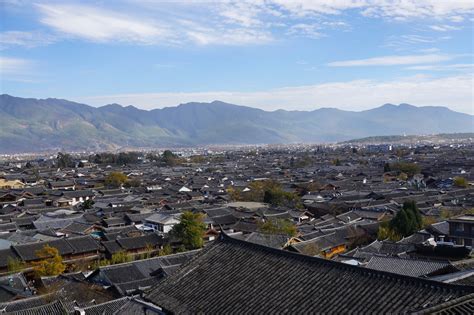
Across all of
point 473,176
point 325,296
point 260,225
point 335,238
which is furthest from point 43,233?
point 473,176

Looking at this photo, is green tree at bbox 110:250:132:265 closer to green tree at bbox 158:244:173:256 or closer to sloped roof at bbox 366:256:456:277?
green tree at bbox 158:244:173:256

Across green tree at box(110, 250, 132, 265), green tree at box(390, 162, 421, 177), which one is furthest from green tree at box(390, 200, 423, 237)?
green tree at box(390, 162, 421, 177)

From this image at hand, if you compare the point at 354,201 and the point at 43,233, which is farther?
the point at 354,201

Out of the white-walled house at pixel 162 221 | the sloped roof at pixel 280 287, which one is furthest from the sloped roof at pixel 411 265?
the white-walled house at pixel 162 221

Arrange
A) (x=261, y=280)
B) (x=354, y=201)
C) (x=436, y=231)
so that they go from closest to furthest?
(x=261, y=280) → (x=436, y=231) → (x=354, y=201)

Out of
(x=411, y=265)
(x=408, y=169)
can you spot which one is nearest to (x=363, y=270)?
(x=411, y=265)

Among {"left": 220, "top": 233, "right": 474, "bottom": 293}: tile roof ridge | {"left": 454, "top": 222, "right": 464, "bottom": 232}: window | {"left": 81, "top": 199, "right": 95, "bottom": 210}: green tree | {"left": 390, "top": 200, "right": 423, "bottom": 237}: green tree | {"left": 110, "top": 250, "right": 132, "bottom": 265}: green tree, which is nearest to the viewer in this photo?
{"left": 220, "top": 233, "right": 474, "bottom": 293}: tile roof ridge

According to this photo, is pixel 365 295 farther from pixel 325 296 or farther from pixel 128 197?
pixel 128 197
